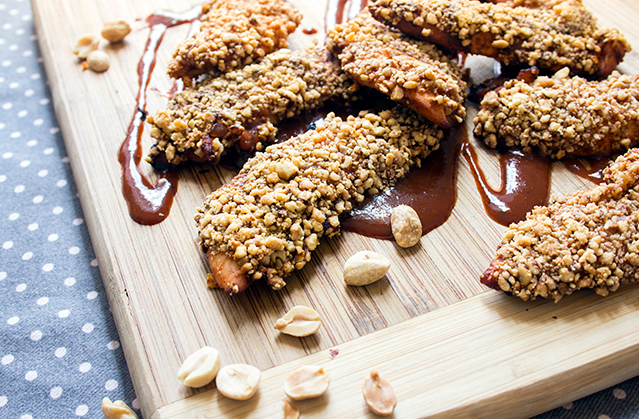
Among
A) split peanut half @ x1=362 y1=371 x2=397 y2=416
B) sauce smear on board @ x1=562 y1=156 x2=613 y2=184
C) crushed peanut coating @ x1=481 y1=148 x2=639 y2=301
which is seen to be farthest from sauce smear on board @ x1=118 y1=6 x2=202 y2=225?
sauce smear on board @ x1=562 y1=156 x2=613 y2=184

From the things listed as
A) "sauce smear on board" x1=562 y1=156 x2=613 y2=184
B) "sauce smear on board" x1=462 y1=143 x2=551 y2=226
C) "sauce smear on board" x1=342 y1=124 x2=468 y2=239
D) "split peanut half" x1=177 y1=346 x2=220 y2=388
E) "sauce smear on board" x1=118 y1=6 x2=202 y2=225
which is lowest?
"split peanut half" x1=177 y1=346 x2=220 y2=388

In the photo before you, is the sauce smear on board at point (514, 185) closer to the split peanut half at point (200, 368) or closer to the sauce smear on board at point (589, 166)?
the sauce smear on board at point (589, 166)

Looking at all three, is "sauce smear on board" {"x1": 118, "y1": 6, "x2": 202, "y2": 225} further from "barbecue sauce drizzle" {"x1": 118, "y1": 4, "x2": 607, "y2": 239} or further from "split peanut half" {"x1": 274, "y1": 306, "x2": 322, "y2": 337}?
"split peanut half" {"x1": 274, "y1": 306, "x2": 322, "y2": 337}

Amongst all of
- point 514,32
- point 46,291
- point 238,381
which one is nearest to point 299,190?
point 238,381

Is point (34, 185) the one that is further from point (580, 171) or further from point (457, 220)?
point (580, 171)

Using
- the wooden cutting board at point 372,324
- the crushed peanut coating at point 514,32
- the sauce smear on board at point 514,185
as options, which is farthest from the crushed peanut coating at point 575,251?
the crushed peanut coating at point 514,32
